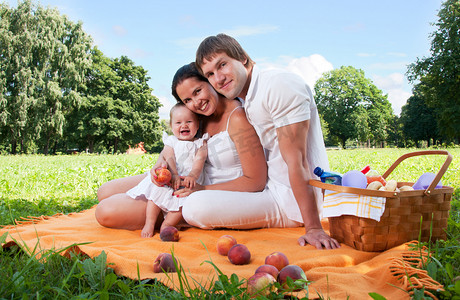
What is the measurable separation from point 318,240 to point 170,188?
1.44m

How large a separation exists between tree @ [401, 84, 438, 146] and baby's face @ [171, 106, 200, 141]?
52.1 meters

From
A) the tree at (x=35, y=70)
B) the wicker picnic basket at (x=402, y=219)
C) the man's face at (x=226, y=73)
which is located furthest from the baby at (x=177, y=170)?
the tree at (x=35, y=70)

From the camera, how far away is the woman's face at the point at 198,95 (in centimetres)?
318

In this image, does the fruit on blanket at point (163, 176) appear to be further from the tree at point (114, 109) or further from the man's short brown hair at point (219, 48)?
the tree at point (114, 109)

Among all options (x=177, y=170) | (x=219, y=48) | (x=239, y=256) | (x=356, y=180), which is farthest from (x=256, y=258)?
(x=219, y=48)

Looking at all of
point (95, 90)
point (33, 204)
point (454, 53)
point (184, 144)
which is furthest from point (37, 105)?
point (454, 53)

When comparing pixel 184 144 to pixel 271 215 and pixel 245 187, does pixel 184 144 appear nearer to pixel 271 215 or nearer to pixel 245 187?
pixel 245 187

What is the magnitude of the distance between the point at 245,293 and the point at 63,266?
1178mm

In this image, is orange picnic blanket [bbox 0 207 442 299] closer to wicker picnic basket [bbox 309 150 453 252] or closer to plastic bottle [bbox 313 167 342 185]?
wicker picnic basket [bbox 309 150 453 252]

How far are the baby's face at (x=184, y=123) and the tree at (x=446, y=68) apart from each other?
1272 inches

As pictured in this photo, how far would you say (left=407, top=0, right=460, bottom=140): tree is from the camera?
1177 inches

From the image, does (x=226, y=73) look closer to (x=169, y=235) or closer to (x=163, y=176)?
(x=163, y=176)

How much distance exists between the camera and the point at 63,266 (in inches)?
84.5

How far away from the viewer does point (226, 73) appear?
2.94 m
